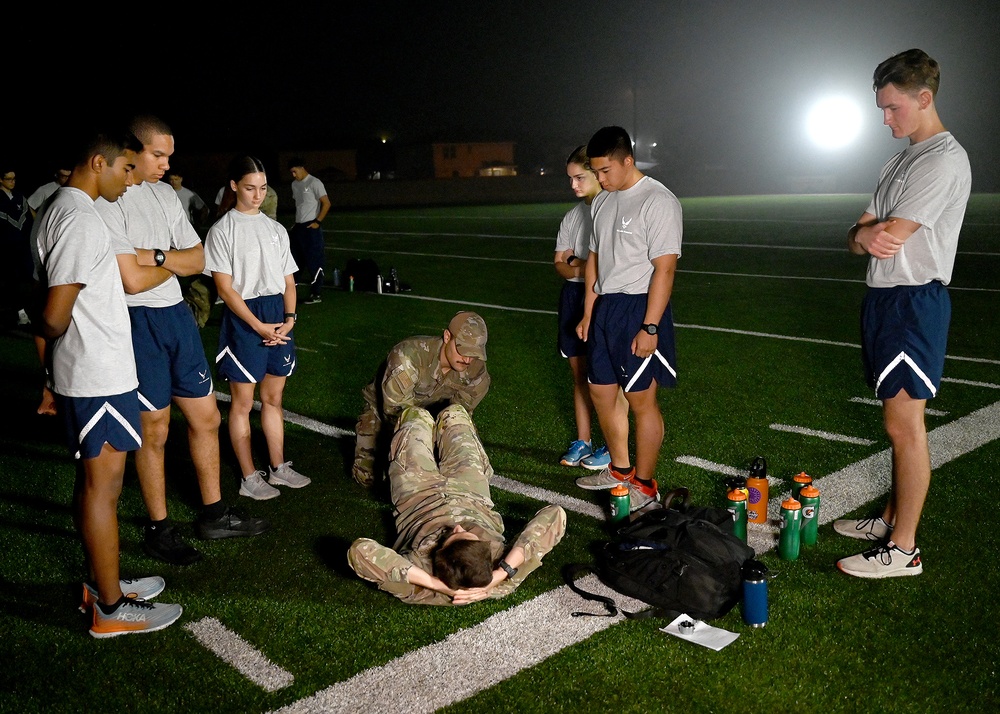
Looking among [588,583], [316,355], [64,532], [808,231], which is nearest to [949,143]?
[588,583]

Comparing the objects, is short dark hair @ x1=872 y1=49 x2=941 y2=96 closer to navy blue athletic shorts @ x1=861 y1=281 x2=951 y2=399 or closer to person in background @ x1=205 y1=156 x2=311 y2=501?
navy blue athletic shorts @ x1=861 y1=281 x2=951 y2=399

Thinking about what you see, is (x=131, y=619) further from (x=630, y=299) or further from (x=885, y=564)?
(x=885, y=564)

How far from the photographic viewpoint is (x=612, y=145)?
4.57 metres

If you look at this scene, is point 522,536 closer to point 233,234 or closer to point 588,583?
point 588,583

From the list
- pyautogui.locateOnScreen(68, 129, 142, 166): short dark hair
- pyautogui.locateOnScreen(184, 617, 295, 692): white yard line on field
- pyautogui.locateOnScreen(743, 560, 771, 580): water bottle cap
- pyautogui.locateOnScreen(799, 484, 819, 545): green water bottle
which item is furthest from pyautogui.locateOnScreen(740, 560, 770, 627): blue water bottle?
pyautogui.locateOnScreen(68, 129, 142, 166): short dark hair

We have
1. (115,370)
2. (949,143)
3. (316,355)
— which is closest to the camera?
(115,370)

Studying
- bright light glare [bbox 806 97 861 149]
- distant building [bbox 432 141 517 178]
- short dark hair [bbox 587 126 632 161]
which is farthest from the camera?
distant building [bbox 432 141 517 178]

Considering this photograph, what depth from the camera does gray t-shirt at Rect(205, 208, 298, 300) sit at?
16.2ft

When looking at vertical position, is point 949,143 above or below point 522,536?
above

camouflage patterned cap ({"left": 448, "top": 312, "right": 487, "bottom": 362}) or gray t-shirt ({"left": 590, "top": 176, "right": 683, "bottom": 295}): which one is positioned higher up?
gray t-shirt ({"left": 590, "top": 176, "right": 683, "bottom": 295})

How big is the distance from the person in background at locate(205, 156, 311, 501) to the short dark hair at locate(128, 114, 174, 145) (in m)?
0.75

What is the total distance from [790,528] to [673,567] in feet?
2.61

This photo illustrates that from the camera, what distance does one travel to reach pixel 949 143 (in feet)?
11.9

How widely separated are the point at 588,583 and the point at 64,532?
10.1ft
